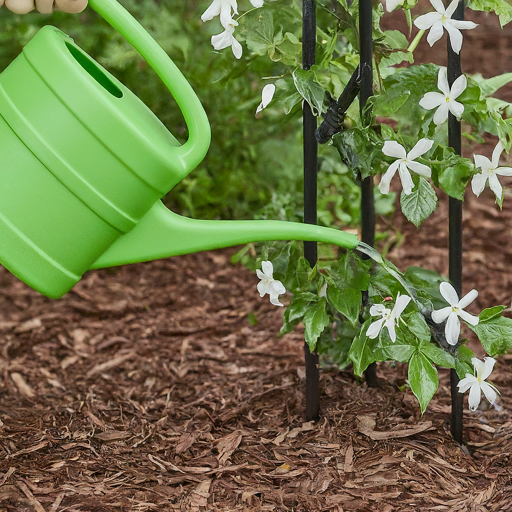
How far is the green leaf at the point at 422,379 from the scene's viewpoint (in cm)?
117

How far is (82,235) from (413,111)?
2.26 feet

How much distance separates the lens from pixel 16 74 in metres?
1.09

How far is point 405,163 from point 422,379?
0.39 metres

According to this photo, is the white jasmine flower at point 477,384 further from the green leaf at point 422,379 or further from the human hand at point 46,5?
the human hand at point 46,5

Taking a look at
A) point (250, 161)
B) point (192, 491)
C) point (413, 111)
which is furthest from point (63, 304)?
point (413, 111)

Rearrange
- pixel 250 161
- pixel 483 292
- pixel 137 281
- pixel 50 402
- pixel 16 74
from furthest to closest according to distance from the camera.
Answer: pixel 250 161 → pixel 137 281 → pixel 483 292 → pixel 50 402 → pixel 16 74

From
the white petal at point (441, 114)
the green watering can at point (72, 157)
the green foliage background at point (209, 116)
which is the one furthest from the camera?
the green foliage background at point (209, 116)

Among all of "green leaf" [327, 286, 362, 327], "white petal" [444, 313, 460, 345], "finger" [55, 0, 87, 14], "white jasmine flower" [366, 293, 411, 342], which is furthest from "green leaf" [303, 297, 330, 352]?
"finger" [55, 0, 87, 14]

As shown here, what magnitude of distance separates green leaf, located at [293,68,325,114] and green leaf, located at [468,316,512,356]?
504mm

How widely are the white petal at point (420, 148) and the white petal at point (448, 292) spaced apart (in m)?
0.23

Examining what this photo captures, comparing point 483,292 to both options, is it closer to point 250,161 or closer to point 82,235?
point 250,161

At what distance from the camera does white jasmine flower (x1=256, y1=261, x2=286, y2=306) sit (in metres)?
1.28

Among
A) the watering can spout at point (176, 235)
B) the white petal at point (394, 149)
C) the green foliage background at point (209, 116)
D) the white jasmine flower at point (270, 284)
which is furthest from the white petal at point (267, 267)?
the green foliage background at point (209, 116)

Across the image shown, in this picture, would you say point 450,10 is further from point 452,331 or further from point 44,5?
point 44,5
